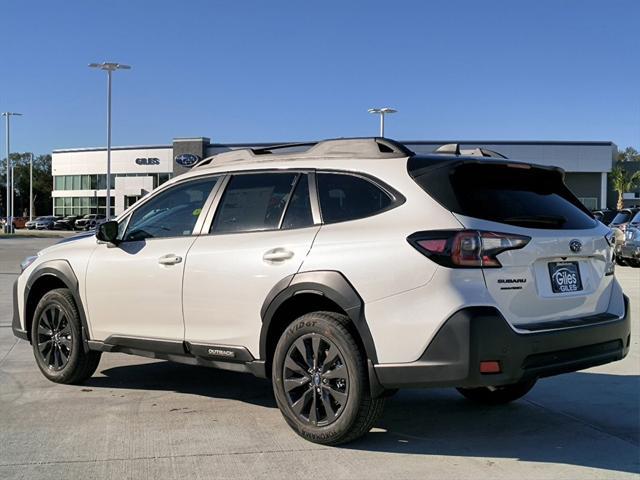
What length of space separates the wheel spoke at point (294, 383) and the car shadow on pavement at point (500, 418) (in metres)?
0.51

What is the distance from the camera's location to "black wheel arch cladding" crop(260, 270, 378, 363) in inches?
161

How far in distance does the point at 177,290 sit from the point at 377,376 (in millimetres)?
1794

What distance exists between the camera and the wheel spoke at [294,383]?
4457 millimetres

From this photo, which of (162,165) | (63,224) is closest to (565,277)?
(162,165)

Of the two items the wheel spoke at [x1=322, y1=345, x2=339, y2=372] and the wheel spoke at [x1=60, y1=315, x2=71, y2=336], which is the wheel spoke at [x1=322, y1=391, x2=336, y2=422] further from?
the wheel spoke at [x1=60, y1=315, x2=71, y2=336]

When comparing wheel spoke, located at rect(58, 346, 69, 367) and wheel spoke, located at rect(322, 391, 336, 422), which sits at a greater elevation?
wheel spoke, located at rect(322, 391, 336, 422)

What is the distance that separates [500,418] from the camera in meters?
5.16

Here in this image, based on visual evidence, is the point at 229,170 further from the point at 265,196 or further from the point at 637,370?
the point at 637,370

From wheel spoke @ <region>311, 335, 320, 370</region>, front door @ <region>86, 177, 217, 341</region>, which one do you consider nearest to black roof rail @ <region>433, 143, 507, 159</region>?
wheel spoke @ <region>311, 335, 320, 370</region>

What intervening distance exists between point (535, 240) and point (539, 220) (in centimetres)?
23

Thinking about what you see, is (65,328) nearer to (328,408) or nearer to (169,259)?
(169,259)

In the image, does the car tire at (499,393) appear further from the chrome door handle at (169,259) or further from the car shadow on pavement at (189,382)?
the chrome door handle at (169,259)

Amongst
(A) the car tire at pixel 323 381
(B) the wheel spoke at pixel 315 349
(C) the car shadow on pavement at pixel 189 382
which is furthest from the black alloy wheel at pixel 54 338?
(B) the wheel spoke at pixel 315 349

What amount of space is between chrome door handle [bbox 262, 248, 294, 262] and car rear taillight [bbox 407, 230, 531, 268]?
931mm
